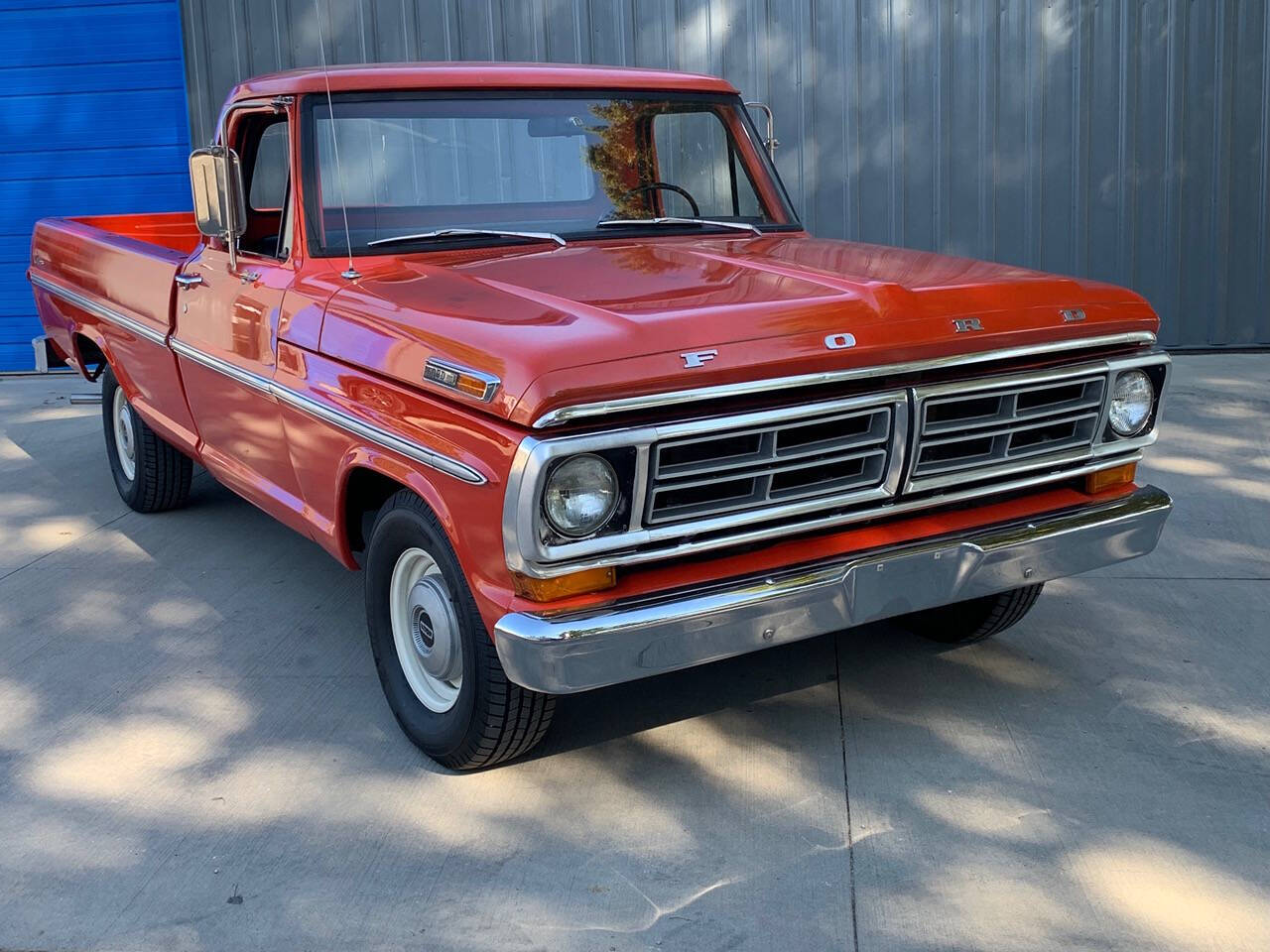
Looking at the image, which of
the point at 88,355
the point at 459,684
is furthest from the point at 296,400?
the point at 88,355

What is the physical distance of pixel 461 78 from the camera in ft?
13.9

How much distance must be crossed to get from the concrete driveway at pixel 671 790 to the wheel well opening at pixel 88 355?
1.52 m

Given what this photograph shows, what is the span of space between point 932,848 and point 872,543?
0.74 metres

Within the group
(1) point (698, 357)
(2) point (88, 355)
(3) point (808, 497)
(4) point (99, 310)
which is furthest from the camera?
(2) point (88, 355)

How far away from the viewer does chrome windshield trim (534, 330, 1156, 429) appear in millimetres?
2852

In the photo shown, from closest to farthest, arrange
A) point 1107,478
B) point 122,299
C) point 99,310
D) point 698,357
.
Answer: point 698,357, point 1107,478, point 122,299, point 99,310

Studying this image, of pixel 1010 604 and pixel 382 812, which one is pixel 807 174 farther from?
pixel 382 812

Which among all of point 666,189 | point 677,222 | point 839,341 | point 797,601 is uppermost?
point 666,189

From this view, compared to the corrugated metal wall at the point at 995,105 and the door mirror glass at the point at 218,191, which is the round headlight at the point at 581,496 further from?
the corrugated metal wall at the point at 995,105

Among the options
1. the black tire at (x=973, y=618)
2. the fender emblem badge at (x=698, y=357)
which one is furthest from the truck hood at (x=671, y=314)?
the black tire at (x=973, y=618)

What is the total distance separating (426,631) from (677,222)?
1655 mm

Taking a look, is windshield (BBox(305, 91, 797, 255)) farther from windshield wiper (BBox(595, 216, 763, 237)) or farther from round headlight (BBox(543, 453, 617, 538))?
round headlight (BBox(543, 453, 617, 538))

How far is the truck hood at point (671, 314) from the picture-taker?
2926mm

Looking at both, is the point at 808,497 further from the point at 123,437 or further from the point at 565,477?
the point at 123,437
